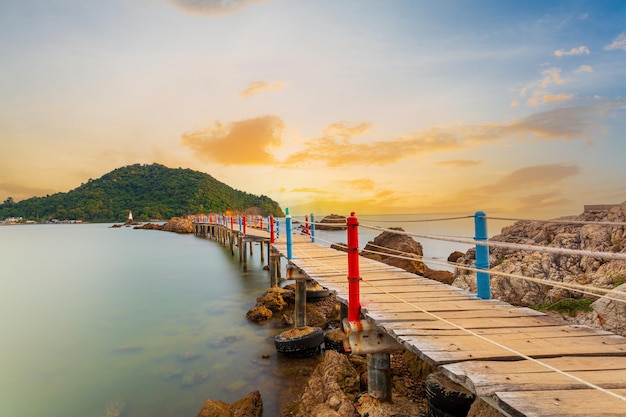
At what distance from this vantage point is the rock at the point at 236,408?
6086 mm

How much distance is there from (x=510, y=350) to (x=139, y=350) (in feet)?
36.7

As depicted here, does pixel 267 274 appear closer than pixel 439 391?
No

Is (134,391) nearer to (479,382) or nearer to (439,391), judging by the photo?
(439,391)

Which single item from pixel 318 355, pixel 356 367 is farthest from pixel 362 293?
pixel 318 355

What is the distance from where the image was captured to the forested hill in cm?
12050

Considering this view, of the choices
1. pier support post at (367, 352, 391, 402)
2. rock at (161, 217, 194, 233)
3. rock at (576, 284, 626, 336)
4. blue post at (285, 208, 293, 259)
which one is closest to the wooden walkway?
pier support post at (367, 352, 391, 402)

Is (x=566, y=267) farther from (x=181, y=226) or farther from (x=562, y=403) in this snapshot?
(x=181, y=226)

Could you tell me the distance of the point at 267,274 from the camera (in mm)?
21953

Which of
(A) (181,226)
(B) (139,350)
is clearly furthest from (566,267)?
(A) (181,226)

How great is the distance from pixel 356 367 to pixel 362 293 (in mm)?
2585

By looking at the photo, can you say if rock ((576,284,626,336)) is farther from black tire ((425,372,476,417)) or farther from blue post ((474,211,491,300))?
black tire ((425,372,476,417))

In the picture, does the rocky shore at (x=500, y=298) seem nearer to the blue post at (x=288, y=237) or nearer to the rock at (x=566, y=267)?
the rock at (x=566, y=267)

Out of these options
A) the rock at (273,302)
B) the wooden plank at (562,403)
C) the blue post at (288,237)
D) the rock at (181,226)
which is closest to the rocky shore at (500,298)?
the wooden plank at (562,403)

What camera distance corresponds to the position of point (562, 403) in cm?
221
